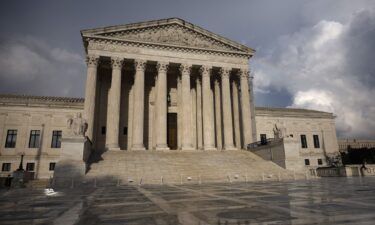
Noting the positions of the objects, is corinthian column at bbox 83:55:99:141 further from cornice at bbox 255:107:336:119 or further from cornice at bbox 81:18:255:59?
cornice at bbox 255:107:336:119

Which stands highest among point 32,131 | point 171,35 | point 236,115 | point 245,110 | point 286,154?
point 171,35

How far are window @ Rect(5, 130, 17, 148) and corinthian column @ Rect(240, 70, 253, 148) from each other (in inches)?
1302

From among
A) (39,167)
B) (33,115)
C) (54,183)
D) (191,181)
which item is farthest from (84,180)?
(33,115)

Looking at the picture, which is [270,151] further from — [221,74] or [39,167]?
[39,167]

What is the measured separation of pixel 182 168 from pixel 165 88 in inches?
526

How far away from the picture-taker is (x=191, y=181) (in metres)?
21.5

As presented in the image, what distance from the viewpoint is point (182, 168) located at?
25.1 metres

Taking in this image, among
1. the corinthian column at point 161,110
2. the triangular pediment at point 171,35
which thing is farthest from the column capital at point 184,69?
the triangular pediment at point 171,35

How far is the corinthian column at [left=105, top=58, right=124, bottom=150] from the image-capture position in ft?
103

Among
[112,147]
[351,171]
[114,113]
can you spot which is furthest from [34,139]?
[351,171]

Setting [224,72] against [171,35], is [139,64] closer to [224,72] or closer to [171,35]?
[171,35]

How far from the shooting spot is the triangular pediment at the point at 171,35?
34.0 metres

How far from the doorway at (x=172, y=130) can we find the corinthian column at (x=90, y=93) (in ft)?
37.9

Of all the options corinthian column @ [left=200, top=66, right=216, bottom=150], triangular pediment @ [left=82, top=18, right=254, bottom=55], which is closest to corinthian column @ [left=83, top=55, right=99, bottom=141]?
triangular pediment @ [left=82, top=18, right=254, bottom=55]
